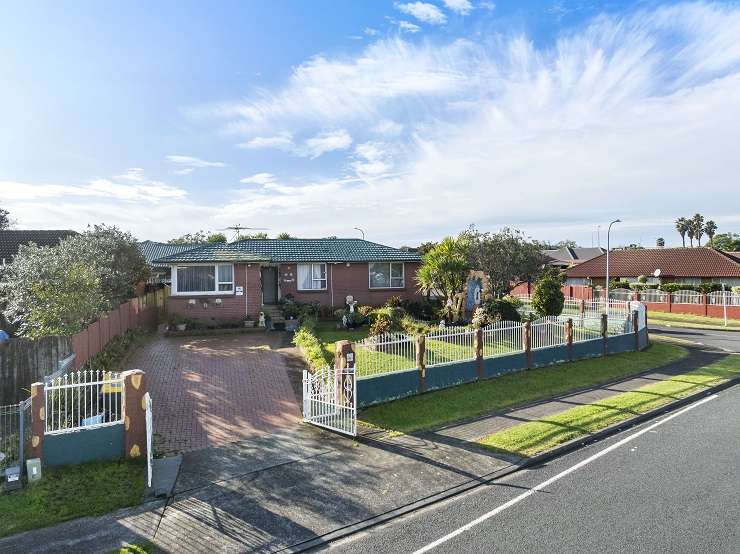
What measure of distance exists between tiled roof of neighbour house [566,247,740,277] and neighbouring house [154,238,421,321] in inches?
1161

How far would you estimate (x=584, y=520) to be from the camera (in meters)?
7.11

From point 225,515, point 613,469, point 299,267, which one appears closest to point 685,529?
point 613,469

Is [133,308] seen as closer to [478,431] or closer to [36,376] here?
[36,376]

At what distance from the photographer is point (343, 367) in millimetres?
11875

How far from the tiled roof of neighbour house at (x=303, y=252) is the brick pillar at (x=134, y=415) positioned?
14786 millimetres

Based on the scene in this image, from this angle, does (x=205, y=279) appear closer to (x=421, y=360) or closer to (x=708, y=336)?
(x=421, y=360)

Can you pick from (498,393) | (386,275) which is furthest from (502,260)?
(498,393)

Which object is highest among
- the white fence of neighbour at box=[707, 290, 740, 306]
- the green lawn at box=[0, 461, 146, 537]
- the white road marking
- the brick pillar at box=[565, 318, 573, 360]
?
the white fence of neighbour at box=[707, 290, 740, 306]

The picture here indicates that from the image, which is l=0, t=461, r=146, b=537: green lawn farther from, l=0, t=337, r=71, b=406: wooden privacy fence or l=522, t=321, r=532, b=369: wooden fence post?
l=522, t=321, r=532, b=369: wooden fence post

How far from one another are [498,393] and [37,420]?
1029cm

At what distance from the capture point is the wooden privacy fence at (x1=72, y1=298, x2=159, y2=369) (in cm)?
1325

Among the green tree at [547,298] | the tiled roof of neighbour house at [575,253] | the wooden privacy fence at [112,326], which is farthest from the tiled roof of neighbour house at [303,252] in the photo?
the tiled roof of neighbour house at [575,253]

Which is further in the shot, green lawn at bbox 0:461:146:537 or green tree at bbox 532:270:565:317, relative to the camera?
green tree at bbox 532:270:565:317

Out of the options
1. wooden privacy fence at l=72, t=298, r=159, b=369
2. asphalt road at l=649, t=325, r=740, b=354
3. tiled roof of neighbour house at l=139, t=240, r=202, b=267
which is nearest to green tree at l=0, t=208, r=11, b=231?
tiled roof of neighbour house at l=139, t=240, r=202, b=267
